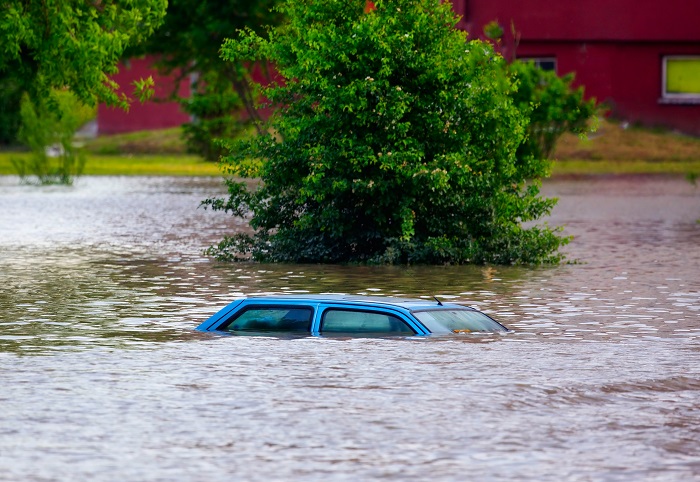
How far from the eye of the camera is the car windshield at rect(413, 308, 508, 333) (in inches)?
594

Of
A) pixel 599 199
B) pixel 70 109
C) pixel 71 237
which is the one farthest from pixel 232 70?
pixel 71 237

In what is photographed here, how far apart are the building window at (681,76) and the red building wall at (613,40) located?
0.70 ft

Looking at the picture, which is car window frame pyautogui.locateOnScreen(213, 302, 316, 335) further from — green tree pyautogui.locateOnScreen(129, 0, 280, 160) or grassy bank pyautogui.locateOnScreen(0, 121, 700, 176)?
grassy bank pyautogui.locateOnScreen(0, 121, 700, 176)

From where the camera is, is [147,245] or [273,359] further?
[147,245]

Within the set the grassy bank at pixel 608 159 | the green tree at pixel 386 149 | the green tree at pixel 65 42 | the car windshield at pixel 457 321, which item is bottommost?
the grassy bank at pixel 608 159

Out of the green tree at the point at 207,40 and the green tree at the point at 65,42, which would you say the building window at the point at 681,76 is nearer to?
the green tree at the point at 207,40

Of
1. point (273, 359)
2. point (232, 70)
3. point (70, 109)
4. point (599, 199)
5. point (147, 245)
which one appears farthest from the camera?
point (232, 70)

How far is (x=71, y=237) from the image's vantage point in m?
29.0

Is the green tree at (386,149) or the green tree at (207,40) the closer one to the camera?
the green tree at (386,149)

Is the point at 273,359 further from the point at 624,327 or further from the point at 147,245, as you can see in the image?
the point at 147,245

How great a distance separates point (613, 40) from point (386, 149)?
3510 cm

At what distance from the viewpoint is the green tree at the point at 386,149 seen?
23672mm

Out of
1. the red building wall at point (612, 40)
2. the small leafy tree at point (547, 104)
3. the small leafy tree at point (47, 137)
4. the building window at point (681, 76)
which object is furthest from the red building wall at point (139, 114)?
the small leafy tree at point (547, 104)

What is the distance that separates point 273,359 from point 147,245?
45.2ft
